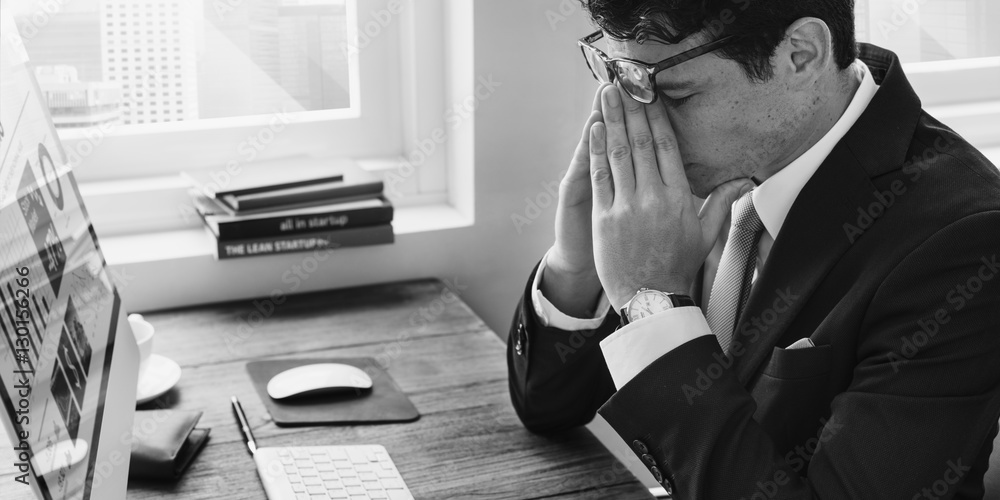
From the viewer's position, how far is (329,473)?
46.8 inches

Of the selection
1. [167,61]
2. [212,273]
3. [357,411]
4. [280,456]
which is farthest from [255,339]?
[167,61]

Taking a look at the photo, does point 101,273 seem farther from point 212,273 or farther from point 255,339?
point 212,273

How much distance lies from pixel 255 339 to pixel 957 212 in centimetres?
111

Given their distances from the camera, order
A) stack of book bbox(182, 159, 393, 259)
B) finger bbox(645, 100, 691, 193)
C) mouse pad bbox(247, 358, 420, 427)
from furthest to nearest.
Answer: stack of book bbox(182, 159, 393, 259) → mouse pad bbox(247, 358, 420, 427) → finger bbox(645, 100, 691, 193)

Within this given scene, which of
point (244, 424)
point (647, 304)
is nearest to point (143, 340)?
point (244, 424)

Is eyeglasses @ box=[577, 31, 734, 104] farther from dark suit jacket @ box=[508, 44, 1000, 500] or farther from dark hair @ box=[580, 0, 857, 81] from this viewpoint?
dark suit jacket @ box=[508, 44, 1000, 500]

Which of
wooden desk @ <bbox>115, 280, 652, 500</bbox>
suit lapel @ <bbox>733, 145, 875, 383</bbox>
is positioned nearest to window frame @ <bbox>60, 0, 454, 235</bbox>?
wooden desk @ <bbox>115, 280, 652, 500</bbox>

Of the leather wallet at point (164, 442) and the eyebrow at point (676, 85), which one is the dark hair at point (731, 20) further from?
the leather wallet at point (164, 442)

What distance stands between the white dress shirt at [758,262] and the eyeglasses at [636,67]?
7.5 inches

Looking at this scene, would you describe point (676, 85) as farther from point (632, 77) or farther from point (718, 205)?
point (718, 205)

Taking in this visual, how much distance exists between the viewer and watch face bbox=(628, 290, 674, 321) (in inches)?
43.6

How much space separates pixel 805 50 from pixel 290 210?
1.02 m

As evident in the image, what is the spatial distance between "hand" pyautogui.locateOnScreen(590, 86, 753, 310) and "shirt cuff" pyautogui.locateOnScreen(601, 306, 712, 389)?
0.06 metres

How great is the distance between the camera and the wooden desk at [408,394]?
3.93 ft
